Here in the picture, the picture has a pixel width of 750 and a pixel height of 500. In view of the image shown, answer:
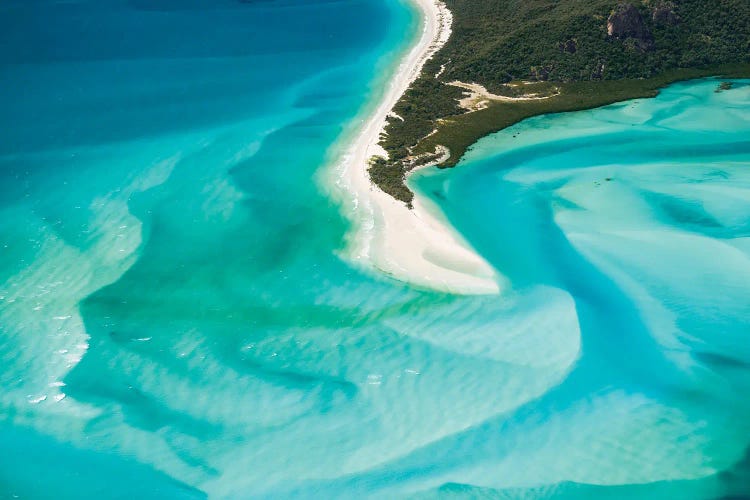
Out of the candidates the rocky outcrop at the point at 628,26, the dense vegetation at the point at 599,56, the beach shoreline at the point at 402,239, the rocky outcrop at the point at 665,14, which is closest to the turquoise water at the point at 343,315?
the beach shoreline at the point at 402,239

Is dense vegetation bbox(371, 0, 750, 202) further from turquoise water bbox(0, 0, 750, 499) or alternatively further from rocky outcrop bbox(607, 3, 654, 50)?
turquoise water bbox(0, 0, 750, 499)

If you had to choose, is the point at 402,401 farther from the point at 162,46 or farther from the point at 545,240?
the point at 162,46

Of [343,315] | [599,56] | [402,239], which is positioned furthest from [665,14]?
[343,315]

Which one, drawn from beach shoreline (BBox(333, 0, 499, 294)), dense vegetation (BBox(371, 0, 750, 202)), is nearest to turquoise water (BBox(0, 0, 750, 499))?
beach shoreline (BBox(333, 0, 499, 294))

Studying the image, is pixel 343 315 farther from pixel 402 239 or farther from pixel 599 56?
pixel 599 56

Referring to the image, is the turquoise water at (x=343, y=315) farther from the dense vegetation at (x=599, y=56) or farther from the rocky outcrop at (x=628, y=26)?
the rocky outcrop at (x=628, y=26)

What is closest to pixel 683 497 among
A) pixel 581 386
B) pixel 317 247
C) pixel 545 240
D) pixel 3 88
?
pixel 581 386

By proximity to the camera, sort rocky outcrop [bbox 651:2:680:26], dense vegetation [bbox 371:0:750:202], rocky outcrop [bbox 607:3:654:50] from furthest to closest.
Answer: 1. rocky outcrop [bbox 651:2:680:26]
2. rocky outcrop [bbox 607:3:654:50]
3. dense vegetation [bbox 371:0:750:202]
